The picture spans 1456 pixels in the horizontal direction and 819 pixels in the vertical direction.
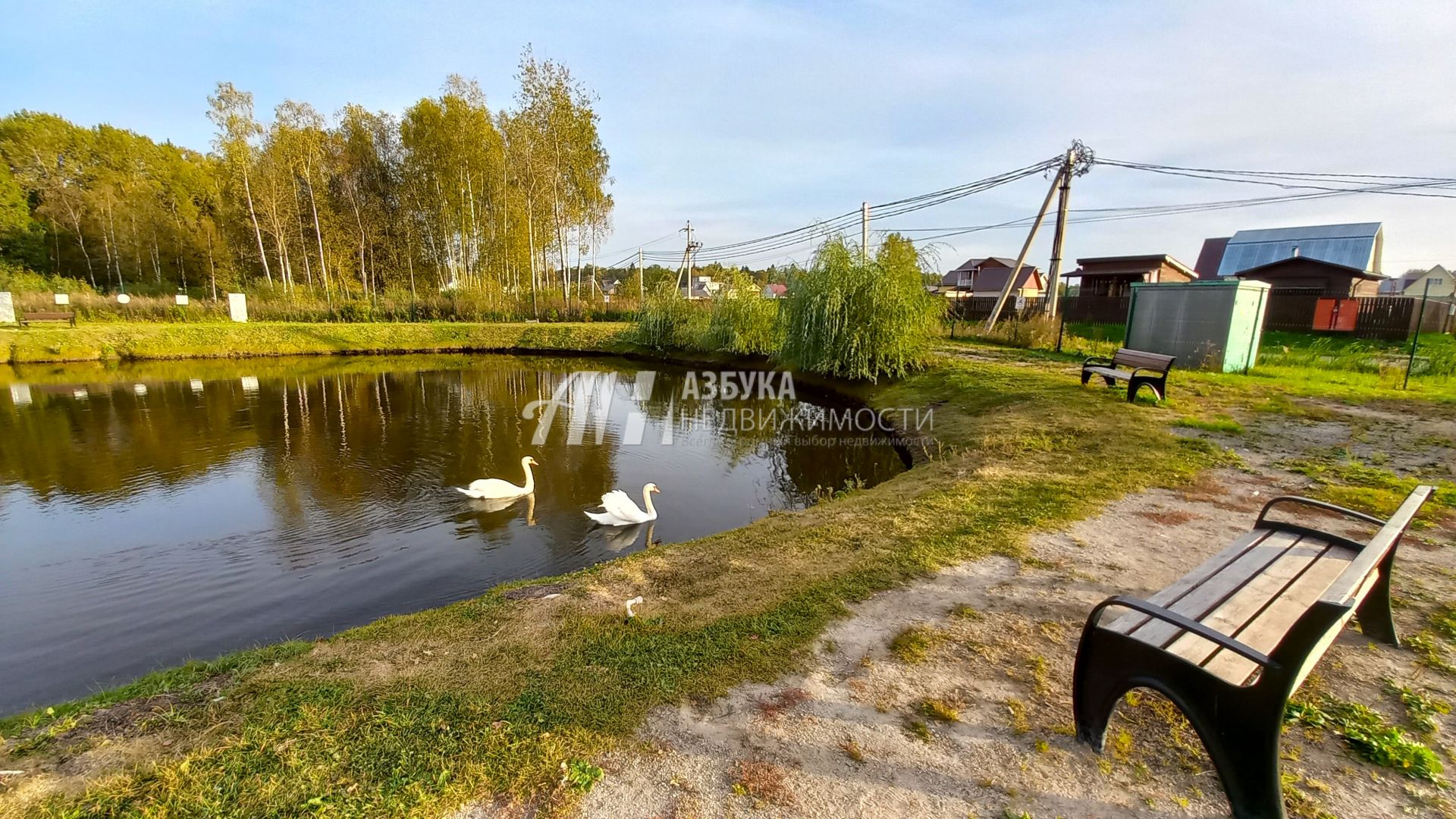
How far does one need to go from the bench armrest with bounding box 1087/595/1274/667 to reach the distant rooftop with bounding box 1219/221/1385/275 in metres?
37.8

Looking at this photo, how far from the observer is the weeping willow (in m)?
13.4

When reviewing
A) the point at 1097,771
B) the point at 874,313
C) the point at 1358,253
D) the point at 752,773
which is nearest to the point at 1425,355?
the point at 874,313

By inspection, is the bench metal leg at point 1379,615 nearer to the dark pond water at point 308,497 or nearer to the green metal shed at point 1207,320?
the dark pond water at point 308,497

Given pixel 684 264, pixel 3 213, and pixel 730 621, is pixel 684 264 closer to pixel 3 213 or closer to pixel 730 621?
pixel 730 621

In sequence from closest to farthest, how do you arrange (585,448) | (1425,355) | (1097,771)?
(1097,771), (585,448), (1425,355)

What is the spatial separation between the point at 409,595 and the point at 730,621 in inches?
126

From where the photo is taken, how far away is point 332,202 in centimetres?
3138

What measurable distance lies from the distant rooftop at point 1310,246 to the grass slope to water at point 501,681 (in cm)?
3635

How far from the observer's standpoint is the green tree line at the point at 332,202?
28.1m

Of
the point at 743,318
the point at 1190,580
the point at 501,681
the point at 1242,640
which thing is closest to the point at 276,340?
the point at 743,318

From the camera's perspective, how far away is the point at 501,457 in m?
9.38

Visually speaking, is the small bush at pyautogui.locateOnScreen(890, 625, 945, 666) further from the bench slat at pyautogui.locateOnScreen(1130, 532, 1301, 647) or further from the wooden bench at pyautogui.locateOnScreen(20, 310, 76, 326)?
the wooden bench at pyautogui.locateOnScreen(20, 310, 76, 326)

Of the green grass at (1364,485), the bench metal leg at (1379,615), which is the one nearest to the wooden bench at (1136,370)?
the green grass at (1364,485)

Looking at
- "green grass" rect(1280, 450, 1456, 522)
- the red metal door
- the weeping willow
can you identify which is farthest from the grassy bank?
the red metal door
